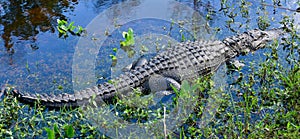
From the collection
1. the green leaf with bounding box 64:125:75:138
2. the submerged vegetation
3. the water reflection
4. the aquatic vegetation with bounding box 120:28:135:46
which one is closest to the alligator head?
the submerged vegetation

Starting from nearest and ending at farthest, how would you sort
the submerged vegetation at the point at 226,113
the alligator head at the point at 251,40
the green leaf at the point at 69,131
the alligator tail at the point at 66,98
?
the green leaf at the point at 69,131
the submerged vegetation at the point at 226,113
the alligator tail at the point at 66,98
the alligator head at the point at 251,40

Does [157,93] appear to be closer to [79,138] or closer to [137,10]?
[79,138]

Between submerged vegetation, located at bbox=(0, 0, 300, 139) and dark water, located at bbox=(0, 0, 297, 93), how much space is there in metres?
0.65

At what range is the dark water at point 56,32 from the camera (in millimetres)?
4816

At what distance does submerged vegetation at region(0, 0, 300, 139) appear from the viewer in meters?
3.62

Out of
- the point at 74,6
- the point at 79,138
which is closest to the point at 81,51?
the point at 74,6

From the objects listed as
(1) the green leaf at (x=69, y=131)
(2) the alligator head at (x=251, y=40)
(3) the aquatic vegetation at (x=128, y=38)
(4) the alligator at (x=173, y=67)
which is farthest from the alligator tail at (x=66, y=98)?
(2) the alligator head at (x=251, y=40)

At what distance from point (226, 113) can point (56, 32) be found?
3.15m

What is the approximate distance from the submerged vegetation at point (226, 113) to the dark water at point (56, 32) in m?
0.65

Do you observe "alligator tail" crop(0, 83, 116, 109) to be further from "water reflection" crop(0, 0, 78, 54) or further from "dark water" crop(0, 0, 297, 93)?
"water reflection" crop(0, 0, 78, 54)

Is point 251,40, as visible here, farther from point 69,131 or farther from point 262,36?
point 69,131

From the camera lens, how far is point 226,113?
13.0ft

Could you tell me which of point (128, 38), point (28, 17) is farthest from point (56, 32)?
point (128, 38)

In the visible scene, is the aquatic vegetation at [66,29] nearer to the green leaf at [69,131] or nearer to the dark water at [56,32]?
the dark water at [56,32]
